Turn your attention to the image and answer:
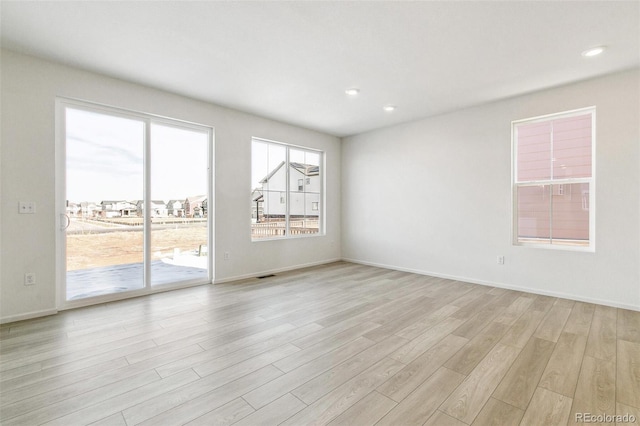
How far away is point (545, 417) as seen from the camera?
1602 mm

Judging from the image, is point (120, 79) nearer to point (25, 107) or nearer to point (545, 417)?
point (25, 107)

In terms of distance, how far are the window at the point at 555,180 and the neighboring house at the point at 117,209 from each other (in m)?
5.35

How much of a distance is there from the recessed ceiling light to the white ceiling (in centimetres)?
6

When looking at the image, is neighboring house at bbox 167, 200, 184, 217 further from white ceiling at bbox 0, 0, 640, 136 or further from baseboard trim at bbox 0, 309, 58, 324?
baseboard trim at bbox 0, 309, 58, 324

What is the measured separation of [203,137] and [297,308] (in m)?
2.99

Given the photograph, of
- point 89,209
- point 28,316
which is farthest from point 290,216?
point 28,316

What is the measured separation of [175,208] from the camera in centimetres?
417

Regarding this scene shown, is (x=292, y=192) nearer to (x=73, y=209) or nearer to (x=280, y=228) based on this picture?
(x=280, y=228)

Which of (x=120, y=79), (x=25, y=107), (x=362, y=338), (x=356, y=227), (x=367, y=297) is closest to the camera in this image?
(x=362, y=338)

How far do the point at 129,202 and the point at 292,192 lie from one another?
2786 millimetres

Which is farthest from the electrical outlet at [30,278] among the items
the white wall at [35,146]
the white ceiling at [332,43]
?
the white ceiling at [332,43]

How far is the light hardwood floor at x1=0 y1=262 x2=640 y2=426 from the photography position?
5.41 feet

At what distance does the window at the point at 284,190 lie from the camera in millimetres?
5145

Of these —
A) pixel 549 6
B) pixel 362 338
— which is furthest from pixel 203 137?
pixel 549 6
